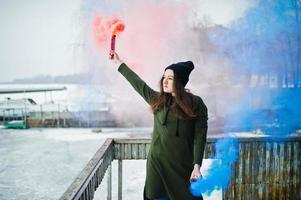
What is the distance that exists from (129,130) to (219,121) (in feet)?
27.6

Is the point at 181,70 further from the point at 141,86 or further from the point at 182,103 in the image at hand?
the point at 141,86

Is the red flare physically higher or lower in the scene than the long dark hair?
higher

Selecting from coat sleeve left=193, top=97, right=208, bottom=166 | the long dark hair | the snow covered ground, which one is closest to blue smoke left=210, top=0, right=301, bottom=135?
the snow covered ground

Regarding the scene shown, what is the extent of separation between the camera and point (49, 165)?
504 inches

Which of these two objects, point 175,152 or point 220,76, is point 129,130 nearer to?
point 220,76

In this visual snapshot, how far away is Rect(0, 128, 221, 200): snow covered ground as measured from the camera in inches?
366

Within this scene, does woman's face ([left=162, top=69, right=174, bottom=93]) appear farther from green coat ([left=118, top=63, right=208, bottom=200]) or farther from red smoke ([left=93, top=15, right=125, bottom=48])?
red smoke ([left=93, top=15, right=125, bottom=48])

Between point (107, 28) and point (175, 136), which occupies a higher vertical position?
point (107, 28)

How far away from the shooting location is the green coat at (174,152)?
8.78 feet

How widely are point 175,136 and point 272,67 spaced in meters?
3.02

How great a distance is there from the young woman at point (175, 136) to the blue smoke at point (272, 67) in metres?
2.38

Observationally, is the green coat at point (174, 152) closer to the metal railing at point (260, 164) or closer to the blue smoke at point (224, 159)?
the blue smoke at point (224, 159)

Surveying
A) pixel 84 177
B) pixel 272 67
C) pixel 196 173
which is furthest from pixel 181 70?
pixel 272 67

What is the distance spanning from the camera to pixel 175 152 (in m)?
2.71
